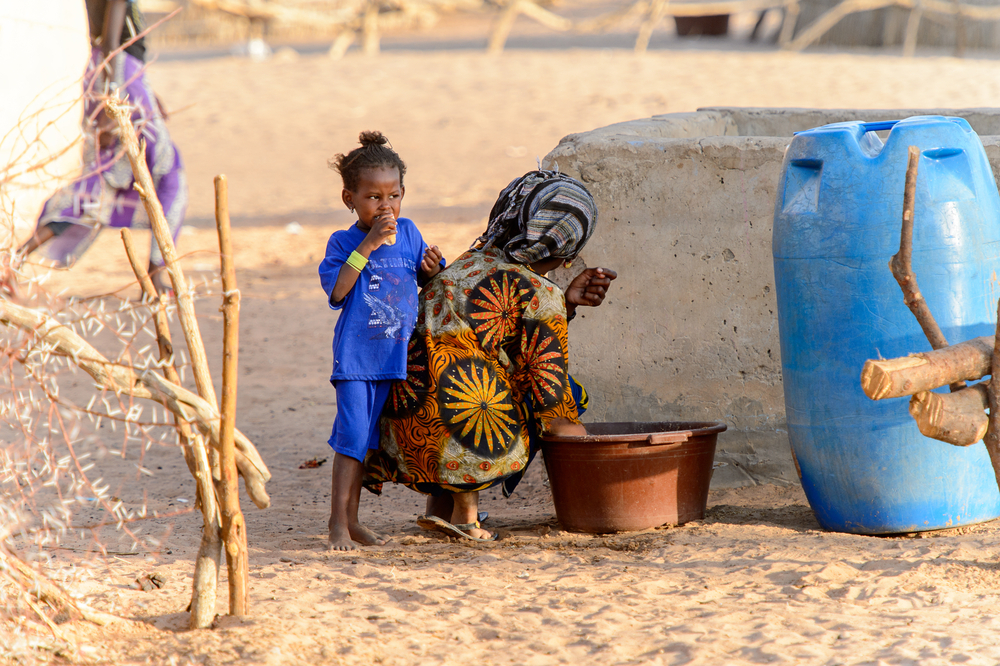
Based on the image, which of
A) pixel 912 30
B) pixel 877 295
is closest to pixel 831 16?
pixel 912 30

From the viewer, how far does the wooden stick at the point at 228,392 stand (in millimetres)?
2277

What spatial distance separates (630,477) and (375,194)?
4.01ft

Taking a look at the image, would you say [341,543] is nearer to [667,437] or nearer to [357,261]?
[357,261]

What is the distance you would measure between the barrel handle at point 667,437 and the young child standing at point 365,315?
816mm

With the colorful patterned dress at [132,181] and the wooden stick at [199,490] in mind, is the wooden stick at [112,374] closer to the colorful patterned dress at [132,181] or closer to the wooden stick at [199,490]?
the wooden stick at [199,490]

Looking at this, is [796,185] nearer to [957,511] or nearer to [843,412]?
[843,412]

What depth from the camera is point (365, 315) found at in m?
3.25

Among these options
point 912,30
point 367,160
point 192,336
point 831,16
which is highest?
point 831,16

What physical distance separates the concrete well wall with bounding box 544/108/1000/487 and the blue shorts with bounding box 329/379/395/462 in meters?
0.98

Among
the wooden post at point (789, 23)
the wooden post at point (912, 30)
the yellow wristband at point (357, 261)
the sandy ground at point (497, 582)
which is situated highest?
the wooden post at point (789, 23)

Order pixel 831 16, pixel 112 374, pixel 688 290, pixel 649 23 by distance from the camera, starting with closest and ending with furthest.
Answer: pixel 112 374
pixel 688 290
pixel 831 16
pixel 649 23

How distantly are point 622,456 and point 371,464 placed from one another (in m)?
0.83

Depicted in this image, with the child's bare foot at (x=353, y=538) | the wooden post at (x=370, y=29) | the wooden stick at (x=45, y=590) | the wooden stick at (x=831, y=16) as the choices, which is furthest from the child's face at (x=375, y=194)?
the wooden stick at (x=831, y=16)

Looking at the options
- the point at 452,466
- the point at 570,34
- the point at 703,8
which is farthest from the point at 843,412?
the point at 570,34
